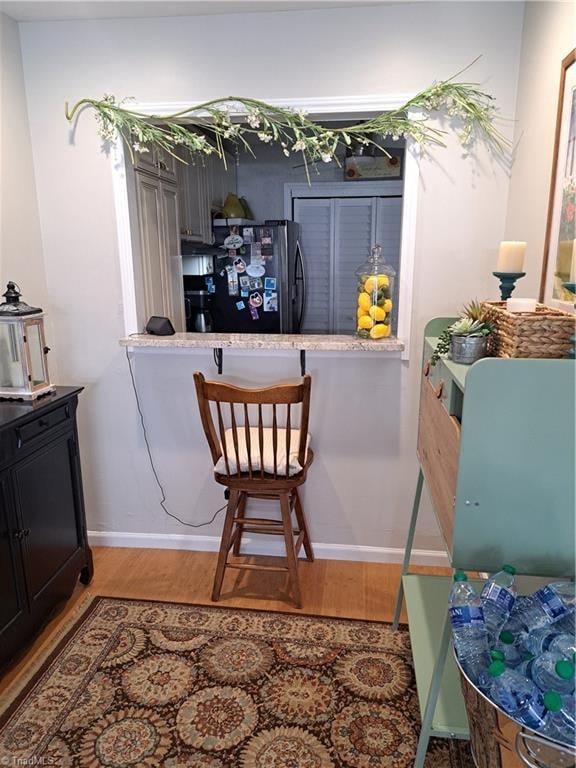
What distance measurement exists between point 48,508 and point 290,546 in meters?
1.01

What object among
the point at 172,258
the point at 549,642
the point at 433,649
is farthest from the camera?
the point at 172,258

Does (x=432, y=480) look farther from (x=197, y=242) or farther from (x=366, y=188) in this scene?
(x=366, y=188)

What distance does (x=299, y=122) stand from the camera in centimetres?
220

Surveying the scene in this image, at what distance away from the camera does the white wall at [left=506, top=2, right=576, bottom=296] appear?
64.5 inches

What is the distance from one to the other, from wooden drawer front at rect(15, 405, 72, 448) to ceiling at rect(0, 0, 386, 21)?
64.2 inches

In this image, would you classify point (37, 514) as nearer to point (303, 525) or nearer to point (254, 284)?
point (303, 525)

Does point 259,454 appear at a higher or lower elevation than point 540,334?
lower

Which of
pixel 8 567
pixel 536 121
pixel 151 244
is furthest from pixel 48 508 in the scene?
pixel 536 121

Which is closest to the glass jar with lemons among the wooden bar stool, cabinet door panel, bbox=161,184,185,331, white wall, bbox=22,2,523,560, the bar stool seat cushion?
white wall, bbox=22,2,523,560

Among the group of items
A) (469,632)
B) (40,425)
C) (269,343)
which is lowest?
(469,632)

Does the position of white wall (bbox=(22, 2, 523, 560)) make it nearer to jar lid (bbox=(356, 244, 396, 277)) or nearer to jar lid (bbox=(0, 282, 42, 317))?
jar lid (bbox=(356, 244, 396, 277))

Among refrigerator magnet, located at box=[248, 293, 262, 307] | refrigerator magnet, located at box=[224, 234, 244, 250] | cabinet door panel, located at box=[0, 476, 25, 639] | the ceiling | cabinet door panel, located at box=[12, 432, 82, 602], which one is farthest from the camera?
refrigerator magnet, located at box=[224, 234, 244, 250]

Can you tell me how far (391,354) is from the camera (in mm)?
Answer: 2369

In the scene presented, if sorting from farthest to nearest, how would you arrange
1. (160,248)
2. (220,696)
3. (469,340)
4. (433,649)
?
1. (160,248)
2. (220,696)
3. (433,649)
4. (469,340)
